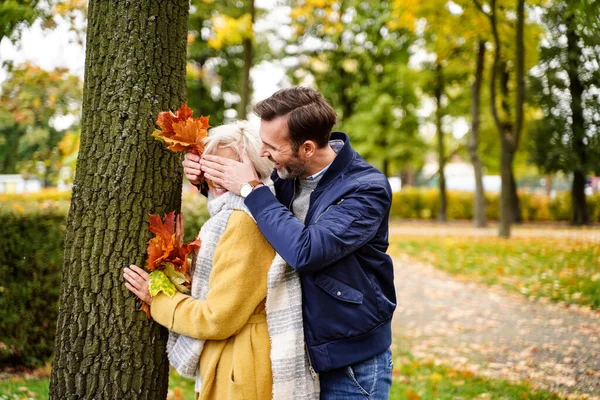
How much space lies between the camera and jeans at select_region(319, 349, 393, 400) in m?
2.48

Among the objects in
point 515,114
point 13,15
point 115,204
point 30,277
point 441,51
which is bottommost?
point 30,277

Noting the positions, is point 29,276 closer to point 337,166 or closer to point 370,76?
point 337,166

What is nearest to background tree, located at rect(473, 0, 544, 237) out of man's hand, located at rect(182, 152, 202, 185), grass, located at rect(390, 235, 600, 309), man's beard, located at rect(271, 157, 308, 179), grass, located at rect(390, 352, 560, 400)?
grass, located at rect(390, 235, 600, 309)

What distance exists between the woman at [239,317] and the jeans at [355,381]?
8 centimetres

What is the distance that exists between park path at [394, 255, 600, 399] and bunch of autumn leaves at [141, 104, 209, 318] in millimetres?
4031

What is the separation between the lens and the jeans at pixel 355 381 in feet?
8.13

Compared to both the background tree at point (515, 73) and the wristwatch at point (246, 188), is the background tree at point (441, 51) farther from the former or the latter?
the wristwatch at point (246, 188)

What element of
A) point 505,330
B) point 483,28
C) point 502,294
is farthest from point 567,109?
point 505,330

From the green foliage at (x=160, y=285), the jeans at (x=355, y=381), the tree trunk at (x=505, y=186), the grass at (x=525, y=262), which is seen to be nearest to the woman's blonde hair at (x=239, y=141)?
the green foliage at (x=160, y=285)

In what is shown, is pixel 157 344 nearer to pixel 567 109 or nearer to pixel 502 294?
pixel 502 294

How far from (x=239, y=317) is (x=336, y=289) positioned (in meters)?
0.42

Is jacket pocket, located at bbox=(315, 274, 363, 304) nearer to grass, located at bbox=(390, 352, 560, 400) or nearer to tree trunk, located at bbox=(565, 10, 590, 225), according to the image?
grass, located at bbox=(390, 352, 560, 400)

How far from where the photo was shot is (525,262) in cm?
1154

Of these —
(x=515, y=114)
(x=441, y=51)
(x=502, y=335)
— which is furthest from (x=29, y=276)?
(x=441, y=51)
